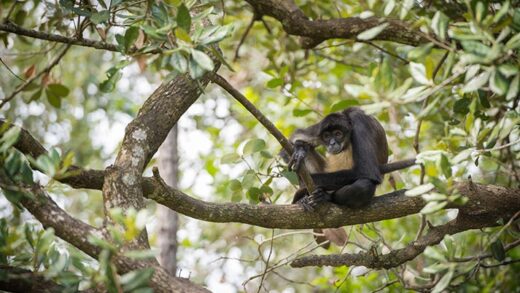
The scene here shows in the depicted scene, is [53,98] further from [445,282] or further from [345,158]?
[445,282]

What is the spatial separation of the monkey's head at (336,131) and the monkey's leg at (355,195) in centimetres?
130

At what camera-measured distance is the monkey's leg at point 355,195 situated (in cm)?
512

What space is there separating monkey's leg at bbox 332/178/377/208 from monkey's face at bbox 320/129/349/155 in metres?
1.29

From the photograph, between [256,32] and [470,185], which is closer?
[470,185]

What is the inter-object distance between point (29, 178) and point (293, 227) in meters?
2.37

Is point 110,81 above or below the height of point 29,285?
above

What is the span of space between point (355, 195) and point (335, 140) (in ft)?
5.04

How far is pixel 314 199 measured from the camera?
5.11m

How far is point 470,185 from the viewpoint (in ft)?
15.6

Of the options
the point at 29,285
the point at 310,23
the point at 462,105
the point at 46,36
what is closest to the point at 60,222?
the point at 29,285

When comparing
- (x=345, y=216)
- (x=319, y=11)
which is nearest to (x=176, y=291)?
(x=345, y=216)

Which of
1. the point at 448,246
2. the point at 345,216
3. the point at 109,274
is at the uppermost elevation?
the point at 109,274

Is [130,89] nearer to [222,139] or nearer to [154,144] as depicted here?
[222,139]

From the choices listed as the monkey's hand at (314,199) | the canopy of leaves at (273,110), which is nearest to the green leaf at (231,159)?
the canopy of leaves at (273,110)
